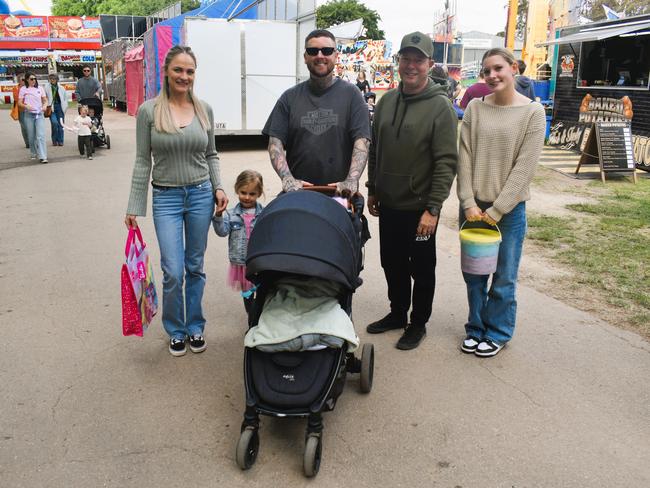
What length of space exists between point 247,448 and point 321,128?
6.71ft

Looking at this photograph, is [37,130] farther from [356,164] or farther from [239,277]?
[356,164]

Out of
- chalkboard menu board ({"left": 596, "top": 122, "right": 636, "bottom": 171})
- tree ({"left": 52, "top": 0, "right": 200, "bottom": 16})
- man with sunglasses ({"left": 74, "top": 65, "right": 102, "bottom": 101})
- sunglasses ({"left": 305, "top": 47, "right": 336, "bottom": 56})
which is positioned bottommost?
chalkboard menu board ({"left": 596, "top": 122, "right": 636, "bottom": 171})

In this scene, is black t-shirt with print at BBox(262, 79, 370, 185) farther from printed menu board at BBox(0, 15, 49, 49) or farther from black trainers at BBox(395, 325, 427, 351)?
printed menu board at BBox(0, 15, 49, 49)

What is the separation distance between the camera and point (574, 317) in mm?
5012

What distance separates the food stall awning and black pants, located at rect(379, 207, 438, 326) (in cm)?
1162

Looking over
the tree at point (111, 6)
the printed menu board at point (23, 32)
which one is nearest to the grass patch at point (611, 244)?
the printed menu board at point (23, 32)

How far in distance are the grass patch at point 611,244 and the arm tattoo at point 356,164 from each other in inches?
103

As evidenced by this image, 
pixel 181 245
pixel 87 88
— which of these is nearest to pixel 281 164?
pixel 181 245

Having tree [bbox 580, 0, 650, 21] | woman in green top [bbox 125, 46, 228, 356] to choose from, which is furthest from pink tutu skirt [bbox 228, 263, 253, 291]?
tree [bbox 580, 0, 650, 21]

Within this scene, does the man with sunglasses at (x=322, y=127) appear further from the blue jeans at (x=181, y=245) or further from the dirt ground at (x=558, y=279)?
the dirt ground at (x=558, y=279)

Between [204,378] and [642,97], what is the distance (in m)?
12.9

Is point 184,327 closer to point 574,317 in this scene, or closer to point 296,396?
point 296,396

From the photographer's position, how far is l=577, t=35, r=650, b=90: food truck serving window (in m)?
14.2

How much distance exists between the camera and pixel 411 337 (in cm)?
448
